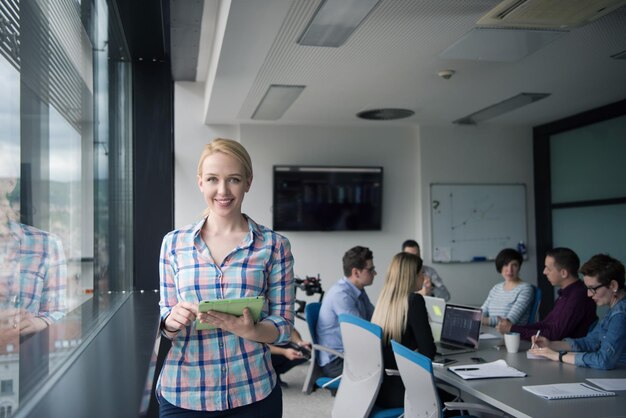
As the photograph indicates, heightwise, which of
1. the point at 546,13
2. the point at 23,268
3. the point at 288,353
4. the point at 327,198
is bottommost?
the point at 288,353

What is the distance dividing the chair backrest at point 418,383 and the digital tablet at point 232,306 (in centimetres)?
121

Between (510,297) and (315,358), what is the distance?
68.1 inches

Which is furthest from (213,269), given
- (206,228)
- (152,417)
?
(152,417)

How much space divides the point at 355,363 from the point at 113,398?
2.69 metres

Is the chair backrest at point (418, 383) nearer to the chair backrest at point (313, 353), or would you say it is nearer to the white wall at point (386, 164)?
the chair backrest at point (313, 353)

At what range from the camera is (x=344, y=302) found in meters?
4.51

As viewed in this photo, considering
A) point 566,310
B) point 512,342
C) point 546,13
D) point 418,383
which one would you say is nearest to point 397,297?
point 512,342

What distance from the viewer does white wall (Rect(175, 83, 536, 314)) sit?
7.14 meters

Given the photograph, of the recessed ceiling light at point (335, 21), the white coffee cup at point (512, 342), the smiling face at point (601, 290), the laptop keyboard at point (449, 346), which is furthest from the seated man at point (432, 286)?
the recessed ceiling light at point (335, 21)

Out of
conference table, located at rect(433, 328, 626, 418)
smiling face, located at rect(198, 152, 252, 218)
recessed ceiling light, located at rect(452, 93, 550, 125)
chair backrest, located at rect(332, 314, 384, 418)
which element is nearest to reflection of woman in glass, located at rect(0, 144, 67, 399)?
smiling face, located at rect(198, 152, 252, 218)

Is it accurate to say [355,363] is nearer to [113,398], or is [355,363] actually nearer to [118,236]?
[118,236]

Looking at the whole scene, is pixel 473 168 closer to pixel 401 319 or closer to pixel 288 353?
pixel 288 353

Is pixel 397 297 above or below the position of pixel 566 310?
above

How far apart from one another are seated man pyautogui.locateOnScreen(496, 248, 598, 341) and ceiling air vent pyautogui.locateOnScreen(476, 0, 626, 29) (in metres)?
1.64
